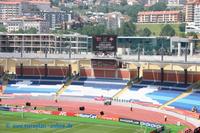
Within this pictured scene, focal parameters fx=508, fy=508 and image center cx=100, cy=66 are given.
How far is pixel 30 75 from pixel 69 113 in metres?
27.9

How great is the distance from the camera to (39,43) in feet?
492

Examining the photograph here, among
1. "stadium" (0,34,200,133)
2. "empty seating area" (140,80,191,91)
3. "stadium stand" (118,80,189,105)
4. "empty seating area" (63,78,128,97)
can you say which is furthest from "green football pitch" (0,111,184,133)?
"empty seating area" (140,80,191,91)

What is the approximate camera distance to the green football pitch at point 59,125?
59750mm

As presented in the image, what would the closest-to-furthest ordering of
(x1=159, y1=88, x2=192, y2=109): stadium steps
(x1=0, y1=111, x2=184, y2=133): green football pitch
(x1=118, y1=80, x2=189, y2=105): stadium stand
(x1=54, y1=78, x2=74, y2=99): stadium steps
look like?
(x1=0, y1=111, x2=184, y2=133): green football pitch < (x1=159, y1=88, x2=192, y2=109): stadium steps < (x1=118, y1=80, x2=189, y2=105): stadium stand < (x1=54, y1=78, x2=74, y2=99): stadium steps

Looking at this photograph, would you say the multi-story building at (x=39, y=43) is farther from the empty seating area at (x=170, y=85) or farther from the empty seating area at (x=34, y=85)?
the empty seating area at (x=170, y=85)

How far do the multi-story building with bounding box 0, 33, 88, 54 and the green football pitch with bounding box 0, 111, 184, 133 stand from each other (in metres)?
68.4

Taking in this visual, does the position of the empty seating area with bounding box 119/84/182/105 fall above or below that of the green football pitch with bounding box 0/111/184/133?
above

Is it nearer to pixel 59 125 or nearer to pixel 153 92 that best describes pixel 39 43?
pixel 153 92

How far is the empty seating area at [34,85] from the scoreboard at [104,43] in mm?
9689

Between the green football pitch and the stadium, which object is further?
the stadium

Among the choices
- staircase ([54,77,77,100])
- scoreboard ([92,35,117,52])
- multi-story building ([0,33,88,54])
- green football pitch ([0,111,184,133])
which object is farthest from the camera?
multi-story building ([0,33,88,54])

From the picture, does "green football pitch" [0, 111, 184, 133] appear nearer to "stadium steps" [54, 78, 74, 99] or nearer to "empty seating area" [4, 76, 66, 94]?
"stadium steps" [54, 78, 74, 99]

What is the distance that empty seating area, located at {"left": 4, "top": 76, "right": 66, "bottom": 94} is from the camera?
8862cm

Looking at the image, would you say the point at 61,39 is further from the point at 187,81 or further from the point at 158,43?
the point at 187,81
